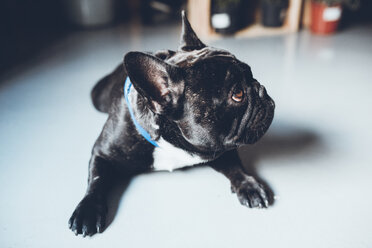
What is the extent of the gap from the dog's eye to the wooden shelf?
5.92 feet

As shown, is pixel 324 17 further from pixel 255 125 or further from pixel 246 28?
pixel 255 125

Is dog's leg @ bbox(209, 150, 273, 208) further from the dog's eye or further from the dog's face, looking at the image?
the dog's eye

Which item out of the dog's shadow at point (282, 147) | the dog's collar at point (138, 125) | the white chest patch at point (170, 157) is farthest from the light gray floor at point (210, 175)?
the dog's collar at point (138, 125)

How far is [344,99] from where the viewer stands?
1.88 metres

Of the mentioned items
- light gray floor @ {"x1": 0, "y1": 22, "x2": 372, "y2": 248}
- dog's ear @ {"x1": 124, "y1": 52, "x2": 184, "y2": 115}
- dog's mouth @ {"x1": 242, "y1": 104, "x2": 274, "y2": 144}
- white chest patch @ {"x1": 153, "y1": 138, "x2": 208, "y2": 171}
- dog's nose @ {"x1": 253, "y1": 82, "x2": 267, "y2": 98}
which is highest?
dog's ear @ {"x1": 124, "y1": 52, "x2": 184, "y2": 115}

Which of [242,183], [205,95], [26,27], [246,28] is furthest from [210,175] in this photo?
[26,27]

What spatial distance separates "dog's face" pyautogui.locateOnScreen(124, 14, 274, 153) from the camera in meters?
1.00

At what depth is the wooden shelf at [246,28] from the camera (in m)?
2.76

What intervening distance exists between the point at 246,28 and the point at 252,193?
79.1 inches

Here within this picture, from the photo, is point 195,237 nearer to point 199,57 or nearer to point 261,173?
point 261,173

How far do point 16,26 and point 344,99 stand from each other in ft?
8.42

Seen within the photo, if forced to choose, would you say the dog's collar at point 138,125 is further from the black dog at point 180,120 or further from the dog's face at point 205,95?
the dog's face at point 205,95

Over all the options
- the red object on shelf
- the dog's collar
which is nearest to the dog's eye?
the dog's collar

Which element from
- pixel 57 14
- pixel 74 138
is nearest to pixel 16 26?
pixel 57 14
